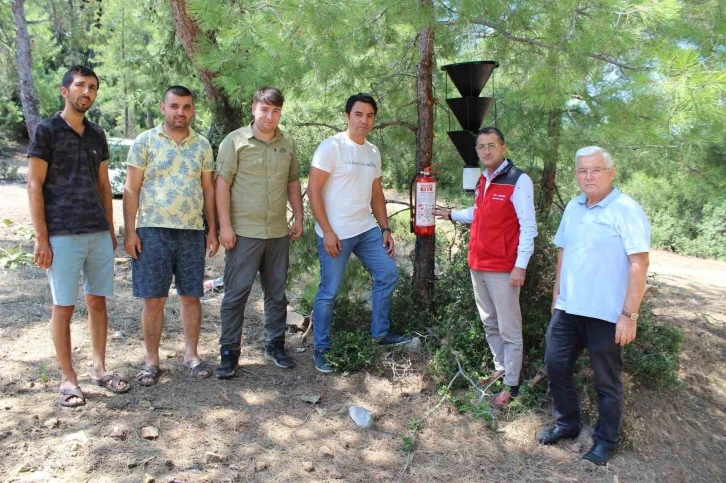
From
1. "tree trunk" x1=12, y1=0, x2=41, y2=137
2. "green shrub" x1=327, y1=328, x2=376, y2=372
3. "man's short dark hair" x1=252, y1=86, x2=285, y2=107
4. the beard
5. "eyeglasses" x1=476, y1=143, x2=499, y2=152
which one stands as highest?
"tree trunk" x1=12, y1=0, x2=41, y2=137

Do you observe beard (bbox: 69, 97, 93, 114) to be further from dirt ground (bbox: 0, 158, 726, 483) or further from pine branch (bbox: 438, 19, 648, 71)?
pine branch (bbox: 438, 19, 648, 71)

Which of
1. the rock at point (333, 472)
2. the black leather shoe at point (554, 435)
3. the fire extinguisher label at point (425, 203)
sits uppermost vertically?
the fire extinguisher label at point (425, 203)

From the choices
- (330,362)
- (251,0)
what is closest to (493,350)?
(330,362)

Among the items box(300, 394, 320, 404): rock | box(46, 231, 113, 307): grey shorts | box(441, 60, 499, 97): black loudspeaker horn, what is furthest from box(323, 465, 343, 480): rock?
box(441, 60, 499, 97): black loudspeaker horn

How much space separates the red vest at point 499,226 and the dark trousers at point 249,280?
143cm

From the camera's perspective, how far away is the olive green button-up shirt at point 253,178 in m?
3.79

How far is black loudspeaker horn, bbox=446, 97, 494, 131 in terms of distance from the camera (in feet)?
13.9

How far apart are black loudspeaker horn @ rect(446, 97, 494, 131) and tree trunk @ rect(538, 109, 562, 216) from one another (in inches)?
21.0

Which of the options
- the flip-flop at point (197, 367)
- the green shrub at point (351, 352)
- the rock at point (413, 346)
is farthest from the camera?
→ the rock at point (413, 346)

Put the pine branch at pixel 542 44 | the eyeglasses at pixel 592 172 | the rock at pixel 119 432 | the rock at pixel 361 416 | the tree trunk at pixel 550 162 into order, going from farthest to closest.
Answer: the tree trunk at pixel 550 162 < the rock at pixel 361 416 < the pine branch at pixel 542 44 < the rock at pixel 119 432 < the eyeglasses at pixel 592 172

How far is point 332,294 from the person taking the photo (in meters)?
4.05

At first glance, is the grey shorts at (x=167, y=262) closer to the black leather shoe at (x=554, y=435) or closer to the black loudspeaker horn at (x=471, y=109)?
the black loudspeaker horn at (x=471, y=109)

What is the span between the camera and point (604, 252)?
9.78 feet

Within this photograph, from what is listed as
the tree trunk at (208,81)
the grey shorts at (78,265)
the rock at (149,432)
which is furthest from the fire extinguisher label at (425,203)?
the rock at (149,432)
